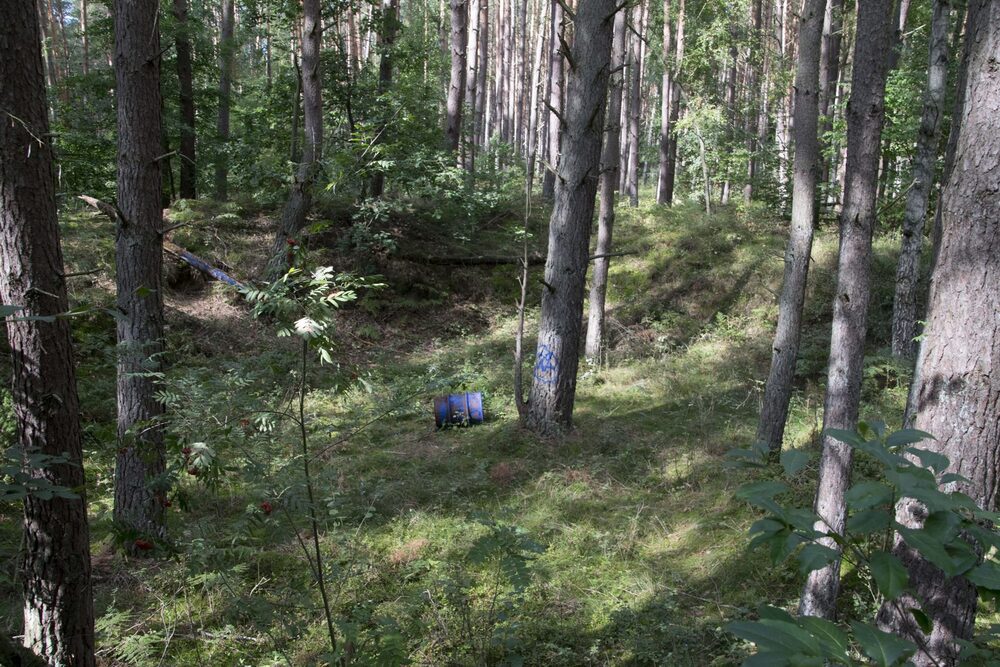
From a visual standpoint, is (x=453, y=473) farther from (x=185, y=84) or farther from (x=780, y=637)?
(x=185, y=84)

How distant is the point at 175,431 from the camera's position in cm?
312

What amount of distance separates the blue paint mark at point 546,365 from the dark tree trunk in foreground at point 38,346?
541cm

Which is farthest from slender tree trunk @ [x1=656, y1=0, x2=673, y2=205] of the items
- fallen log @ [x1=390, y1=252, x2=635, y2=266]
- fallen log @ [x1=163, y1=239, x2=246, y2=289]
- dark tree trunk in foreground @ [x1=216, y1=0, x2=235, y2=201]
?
fallen log @ [x1=163, y1=239, x2=246, y2=289]

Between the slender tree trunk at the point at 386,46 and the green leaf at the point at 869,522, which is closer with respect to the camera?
the green leaf at the point at 869,522

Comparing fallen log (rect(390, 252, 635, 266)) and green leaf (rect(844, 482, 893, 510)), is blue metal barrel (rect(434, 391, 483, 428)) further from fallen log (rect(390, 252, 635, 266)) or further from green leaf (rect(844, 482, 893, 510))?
green leaf (rect(844, 482, 893, 510))

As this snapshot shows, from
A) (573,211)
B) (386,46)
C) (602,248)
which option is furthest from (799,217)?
(386,46)

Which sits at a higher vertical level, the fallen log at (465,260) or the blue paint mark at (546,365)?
the fallen log at (465,260)

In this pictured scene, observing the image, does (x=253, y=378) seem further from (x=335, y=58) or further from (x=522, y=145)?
(x=522, y=145)

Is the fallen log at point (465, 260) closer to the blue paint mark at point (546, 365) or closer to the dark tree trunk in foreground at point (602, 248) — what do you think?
the dark tree trunk in foreground at point (602, 248)

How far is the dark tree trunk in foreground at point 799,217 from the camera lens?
6.95 metres

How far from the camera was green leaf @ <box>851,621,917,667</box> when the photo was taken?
1166 mm

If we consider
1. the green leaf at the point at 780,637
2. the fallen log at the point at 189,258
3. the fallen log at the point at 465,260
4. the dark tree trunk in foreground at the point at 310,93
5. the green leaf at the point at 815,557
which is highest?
the dark tree trunk in foreground at the point at 310,93

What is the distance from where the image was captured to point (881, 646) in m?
1.19

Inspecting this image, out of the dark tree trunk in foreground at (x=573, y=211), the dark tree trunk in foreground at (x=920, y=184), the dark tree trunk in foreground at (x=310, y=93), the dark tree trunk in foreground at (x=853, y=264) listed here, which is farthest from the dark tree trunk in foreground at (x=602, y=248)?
the dark tree trunk in foreground at (x=853, y=264)
